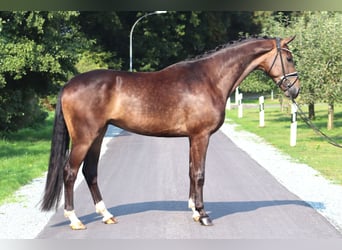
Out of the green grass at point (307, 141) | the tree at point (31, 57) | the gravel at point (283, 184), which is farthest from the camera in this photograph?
the tree at point (31, 57)

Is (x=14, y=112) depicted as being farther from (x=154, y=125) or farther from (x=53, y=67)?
(x=154, y=125)

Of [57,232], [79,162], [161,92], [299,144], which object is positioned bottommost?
[299,144]

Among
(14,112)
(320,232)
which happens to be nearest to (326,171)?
(320,232)

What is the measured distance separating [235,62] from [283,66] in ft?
2.03

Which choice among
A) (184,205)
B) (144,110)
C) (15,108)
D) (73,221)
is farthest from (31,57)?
(73,221)

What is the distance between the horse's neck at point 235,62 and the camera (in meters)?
8.01

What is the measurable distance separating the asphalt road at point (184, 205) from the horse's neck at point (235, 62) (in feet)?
5.44

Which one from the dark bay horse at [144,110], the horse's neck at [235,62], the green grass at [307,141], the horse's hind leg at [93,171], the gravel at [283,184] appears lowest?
the green grass at [307,141]

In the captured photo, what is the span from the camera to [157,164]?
13.8 m

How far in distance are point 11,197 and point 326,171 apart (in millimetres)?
6297

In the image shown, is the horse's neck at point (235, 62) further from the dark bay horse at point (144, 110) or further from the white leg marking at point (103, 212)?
the white leg marking at point (103, 212)

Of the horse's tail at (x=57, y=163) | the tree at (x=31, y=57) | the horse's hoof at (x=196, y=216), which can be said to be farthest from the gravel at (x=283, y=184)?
the tree at (x=31, y=57)

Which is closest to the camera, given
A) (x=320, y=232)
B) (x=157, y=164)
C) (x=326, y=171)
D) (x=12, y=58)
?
(x=320, y=232)

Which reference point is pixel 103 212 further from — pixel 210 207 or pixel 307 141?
pixel 307 141
